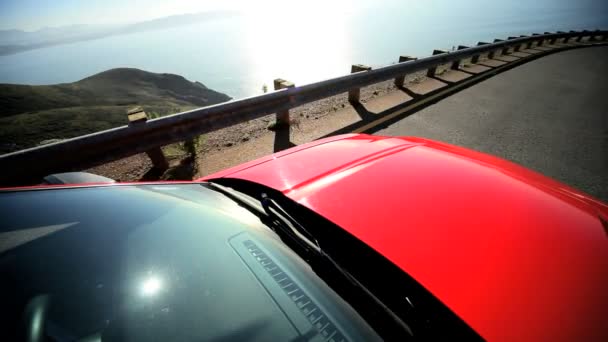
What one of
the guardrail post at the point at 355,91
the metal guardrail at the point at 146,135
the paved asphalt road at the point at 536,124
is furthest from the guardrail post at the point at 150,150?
the guardrail post at the point at 355,91

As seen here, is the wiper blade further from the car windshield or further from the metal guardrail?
the metal guardrail

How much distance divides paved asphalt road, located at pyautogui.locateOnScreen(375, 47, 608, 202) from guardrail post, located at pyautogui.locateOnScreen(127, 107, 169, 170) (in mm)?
3308

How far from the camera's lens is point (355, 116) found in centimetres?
509

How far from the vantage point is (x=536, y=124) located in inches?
181

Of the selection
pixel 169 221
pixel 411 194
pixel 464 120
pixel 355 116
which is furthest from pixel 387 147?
pixel 464 120

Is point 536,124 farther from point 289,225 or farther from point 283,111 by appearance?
point 289,225

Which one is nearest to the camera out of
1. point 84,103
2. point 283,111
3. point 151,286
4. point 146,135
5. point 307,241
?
point 151,286

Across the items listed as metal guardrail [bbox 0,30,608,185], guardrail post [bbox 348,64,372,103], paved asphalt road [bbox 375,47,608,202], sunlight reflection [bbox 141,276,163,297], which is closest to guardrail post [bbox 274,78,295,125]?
metal guardrail [bbox 0,30,608,185]

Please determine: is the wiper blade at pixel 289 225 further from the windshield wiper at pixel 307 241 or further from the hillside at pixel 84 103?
the hillside at pixel 84 103

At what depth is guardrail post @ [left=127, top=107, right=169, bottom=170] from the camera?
293 cm

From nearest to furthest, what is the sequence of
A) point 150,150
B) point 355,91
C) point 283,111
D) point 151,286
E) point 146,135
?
point 151,286
point 146,135
point 150,150
point 283,111
point 355,91

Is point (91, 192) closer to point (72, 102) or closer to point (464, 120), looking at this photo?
point (464, 120)

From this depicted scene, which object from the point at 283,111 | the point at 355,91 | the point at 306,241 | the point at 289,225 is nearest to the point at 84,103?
the point at 355,91

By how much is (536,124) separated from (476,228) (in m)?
4.92
